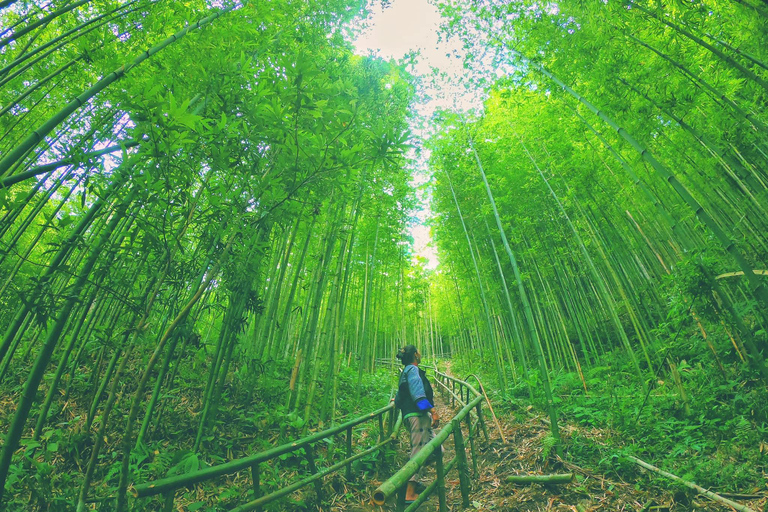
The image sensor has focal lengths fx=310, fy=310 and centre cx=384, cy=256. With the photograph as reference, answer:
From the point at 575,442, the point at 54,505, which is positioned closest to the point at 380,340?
the point at 575,442

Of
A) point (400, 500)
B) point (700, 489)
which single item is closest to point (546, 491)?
point (700, 489)

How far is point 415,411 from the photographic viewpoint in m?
2.70

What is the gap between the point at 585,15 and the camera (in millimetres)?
2523

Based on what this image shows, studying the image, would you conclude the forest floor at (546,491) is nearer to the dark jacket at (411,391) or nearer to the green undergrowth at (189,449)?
the green undergrowth at (189,449)

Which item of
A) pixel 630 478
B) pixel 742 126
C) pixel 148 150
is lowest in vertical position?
pixel 630 478

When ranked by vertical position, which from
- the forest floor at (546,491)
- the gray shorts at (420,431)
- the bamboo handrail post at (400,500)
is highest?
the gray shorts at (420,431)

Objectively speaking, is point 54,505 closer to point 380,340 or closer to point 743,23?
point 743,23

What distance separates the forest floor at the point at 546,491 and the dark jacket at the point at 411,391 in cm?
69

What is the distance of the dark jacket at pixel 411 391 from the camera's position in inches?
103

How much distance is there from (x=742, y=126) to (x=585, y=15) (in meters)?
2.14

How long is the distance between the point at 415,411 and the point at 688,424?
8.36 ft

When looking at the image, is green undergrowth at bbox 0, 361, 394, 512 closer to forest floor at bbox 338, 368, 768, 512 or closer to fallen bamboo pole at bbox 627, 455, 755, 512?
forest floor at bbox 338, 368, 768, 512

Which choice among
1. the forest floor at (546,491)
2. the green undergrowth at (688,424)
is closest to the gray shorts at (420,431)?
the forest floor at (546,491)

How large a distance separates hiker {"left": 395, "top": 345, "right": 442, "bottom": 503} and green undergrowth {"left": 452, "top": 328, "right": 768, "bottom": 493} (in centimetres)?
132
